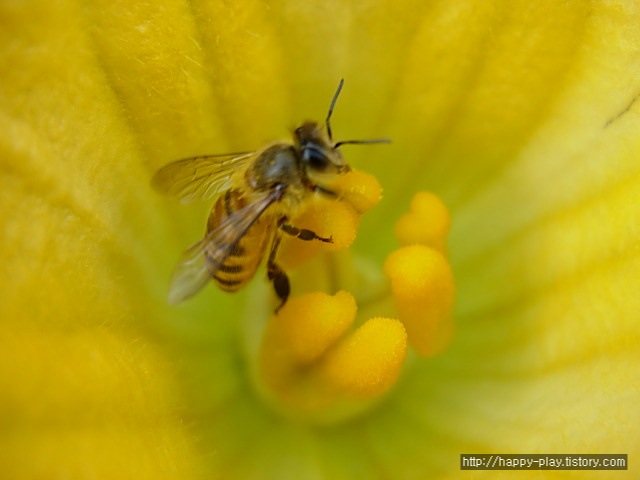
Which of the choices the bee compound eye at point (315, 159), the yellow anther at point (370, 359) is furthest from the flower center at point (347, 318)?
the bee compound eye at point (315, 159)

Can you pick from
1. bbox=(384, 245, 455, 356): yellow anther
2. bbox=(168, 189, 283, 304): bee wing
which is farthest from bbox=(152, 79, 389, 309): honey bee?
bbox=(384, 245, 455, 356): yellow anther

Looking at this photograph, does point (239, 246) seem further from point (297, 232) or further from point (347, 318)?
point (347, 318)

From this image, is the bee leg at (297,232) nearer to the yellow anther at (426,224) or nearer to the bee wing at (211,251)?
the bee wing at (211,251)

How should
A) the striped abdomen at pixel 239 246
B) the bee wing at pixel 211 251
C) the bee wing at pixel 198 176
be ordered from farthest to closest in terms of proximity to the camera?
the bee wing at pixel 198 176, the striped abdomen at pixel 239 246, the bee wing at pixel 211 251

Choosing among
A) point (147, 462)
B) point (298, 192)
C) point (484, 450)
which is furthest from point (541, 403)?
point (147, 462)

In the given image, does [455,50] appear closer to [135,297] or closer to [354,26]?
[354,26]

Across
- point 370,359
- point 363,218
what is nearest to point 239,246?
point 370,359

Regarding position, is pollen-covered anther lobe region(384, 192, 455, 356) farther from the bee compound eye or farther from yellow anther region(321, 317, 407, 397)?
the bee compound eye
